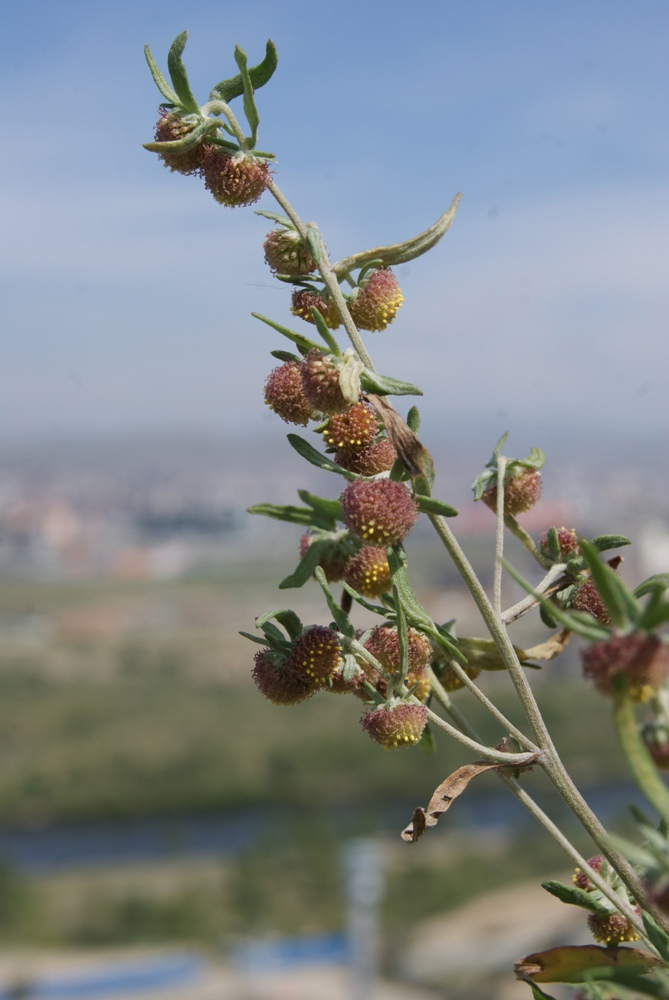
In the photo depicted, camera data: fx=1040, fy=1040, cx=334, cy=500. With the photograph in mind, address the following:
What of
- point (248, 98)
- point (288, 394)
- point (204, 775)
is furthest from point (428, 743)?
point (204, 775)

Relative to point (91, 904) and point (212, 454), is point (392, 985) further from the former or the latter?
point (212, 454)

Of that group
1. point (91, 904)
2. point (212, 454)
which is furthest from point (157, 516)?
point (91, 904)

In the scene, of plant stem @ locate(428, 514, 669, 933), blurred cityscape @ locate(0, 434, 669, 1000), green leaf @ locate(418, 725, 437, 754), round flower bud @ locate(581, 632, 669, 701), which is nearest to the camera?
round flower bud @ locate(581, 632, 669, 701)

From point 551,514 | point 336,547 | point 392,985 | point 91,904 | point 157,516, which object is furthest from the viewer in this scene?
point 157,516

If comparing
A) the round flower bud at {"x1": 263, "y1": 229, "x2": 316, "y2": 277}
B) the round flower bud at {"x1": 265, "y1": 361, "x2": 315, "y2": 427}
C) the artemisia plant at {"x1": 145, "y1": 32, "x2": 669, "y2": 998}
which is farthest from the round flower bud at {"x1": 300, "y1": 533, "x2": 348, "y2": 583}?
the round flower bud at {"x1": 263, "y1": 229, "x2": 316, "y2": 277}

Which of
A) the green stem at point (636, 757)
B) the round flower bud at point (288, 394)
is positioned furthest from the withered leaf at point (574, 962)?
the round flower bud at point (288, 394)

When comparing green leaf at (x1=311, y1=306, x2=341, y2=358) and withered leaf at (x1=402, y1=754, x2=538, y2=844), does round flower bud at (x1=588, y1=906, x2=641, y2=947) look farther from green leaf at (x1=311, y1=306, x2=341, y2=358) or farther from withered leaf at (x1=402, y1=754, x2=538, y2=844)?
green leaf at (x1=311, y1=306, x2=341, y2=358)

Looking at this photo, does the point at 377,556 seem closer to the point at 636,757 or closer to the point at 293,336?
the point at 293,336
